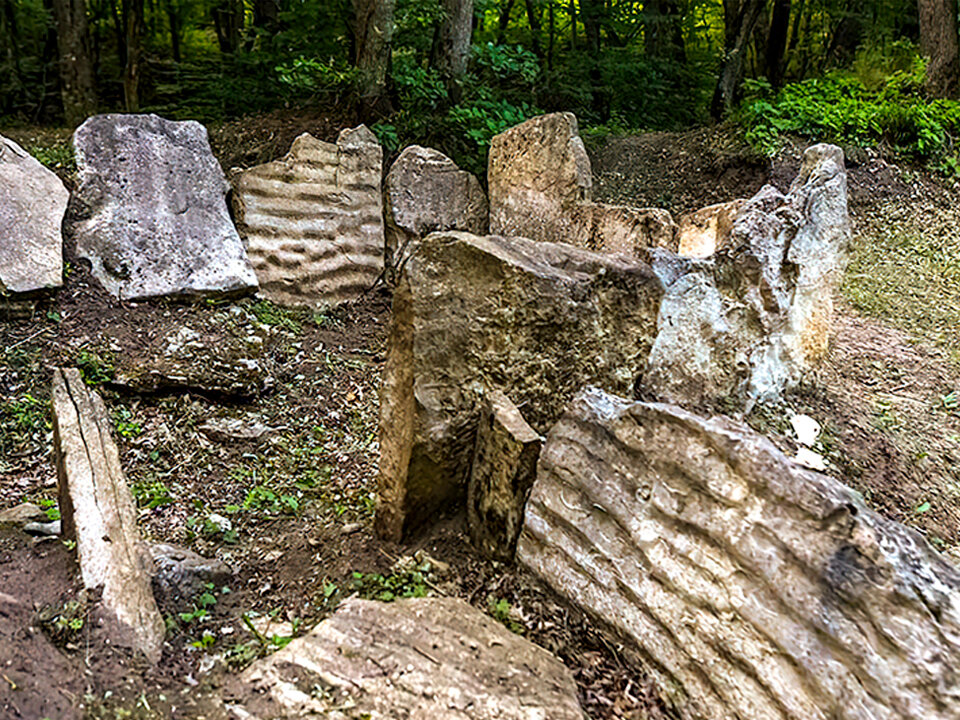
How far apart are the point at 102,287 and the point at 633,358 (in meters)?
3.48

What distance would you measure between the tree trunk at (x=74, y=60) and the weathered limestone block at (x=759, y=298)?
668cm

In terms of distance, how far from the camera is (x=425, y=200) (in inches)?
232

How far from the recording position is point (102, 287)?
15.2 ft

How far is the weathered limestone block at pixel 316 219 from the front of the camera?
17.8ft

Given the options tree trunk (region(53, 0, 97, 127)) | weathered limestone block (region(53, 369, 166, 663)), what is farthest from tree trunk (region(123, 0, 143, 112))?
weathered limestone block (region(53, 369, 166, 663))

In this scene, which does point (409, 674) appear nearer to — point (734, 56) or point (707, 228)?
point (707, 228)

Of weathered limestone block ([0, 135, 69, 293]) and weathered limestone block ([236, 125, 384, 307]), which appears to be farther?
weathered limestone block ([236, 125, 384, 307])

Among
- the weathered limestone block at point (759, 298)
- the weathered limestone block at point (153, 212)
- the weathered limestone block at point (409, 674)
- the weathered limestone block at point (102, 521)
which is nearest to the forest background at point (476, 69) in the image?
the weathered limestone block at point (153, 212)

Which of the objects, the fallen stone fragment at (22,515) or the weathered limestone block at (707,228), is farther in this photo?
the weathered limestone block at (707,228)

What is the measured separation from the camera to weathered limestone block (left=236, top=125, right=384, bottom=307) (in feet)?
17.8

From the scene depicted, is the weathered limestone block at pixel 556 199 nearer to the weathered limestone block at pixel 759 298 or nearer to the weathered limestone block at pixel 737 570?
the weathered limestone block at pixel 759 298

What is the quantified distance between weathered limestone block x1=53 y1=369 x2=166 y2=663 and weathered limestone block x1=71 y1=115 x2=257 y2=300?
2.01m

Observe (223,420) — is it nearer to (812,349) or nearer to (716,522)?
(716,522)

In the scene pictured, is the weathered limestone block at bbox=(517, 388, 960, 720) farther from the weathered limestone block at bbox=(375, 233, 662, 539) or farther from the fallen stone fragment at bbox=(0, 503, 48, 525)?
the fallen stone fragment at bbox=(0, 503, 48, 525)
